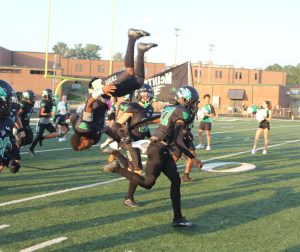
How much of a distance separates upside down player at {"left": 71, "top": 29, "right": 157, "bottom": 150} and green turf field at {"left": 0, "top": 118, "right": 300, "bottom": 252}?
4.09ft

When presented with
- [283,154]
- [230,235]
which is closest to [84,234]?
[230,235]

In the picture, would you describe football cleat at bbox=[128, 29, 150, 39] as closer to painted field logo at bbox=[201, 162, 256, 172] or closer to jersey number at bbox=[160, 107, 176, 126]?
jersey number at bbox=[160, 107, 176, 126]

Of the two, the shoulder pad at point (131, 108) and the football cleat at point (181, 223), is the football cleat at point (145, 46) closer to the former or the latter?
the shoulder pad at point (131, 108)

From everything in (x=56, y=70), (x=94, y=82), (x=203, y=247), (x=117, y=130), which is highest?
(x=56, y=70)

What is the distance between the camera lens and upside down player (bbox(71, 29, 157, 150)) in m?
5.62

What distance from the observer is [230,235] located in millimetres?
5621

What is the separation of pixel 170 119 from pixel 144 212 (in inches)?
62.6

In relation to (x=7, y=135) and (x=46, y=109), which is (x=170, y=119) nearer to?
(x=7, y=135)

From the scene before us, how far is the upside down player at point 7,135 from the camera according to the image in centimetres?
552

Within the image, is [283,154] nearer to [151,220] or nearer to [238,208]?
[238,208]

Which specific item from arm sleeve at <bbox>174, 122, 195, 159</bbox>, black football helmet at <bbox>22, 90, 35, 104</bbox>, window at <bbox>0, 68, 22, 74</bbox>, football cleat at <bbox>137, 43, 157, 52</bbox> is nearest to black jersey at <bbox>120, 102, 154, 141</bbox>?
football cleat at <bbox>137, 43, 157, 52</bbox>

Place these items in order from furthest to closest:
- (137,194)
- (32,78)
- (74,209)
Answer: (32,78)
(137,194)
(74,209)

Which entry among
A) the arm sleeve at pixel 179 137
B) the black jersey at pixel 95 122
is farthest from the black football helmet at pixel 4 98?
the arm sleeve at pixel 179 137

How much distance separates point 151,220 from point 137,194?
1.60 m
